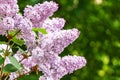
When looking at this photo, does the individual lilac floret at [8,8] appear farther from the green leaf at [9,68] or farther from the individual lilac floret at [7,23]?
the green leaf at [9,68]

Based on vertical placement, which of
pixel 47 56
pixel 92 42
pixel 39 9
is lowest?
pixel 47 56

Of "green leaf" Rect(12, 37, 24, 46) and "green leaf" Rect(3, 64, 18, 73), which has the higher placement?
"green leaf" Rect(12, 37, 24, 46)

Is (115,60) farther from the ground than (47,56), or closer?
farther from the ground

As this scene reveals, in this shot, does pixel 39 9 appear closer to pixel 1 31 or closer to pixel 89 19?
pixel 1 31

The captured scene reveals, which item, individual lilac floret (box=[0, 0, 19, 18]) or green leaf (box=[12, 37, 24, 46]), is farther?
green leaf (box=[12, 37, 24, 46])

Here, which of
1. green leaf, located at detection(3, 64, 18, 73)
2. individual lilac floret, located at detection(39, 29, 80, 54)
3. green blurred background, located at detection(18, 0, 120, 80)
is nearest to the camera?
individual lilac floret, located at detection(39, 29, 80, 54)

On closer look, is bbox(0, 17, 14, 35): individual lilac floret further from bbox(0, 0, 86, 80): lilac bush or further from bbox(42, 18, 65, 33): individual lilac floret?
bbox(42, 18, 65, 33): individual lilac floret

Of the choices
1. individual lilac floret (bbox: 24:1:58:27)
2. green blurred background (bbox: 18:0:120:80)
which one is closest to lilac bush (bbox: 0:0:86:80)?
individual lilac floret (bbox: 24:1:58:27)

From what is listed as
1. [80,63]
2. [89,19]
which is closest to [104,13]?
[89,19]
